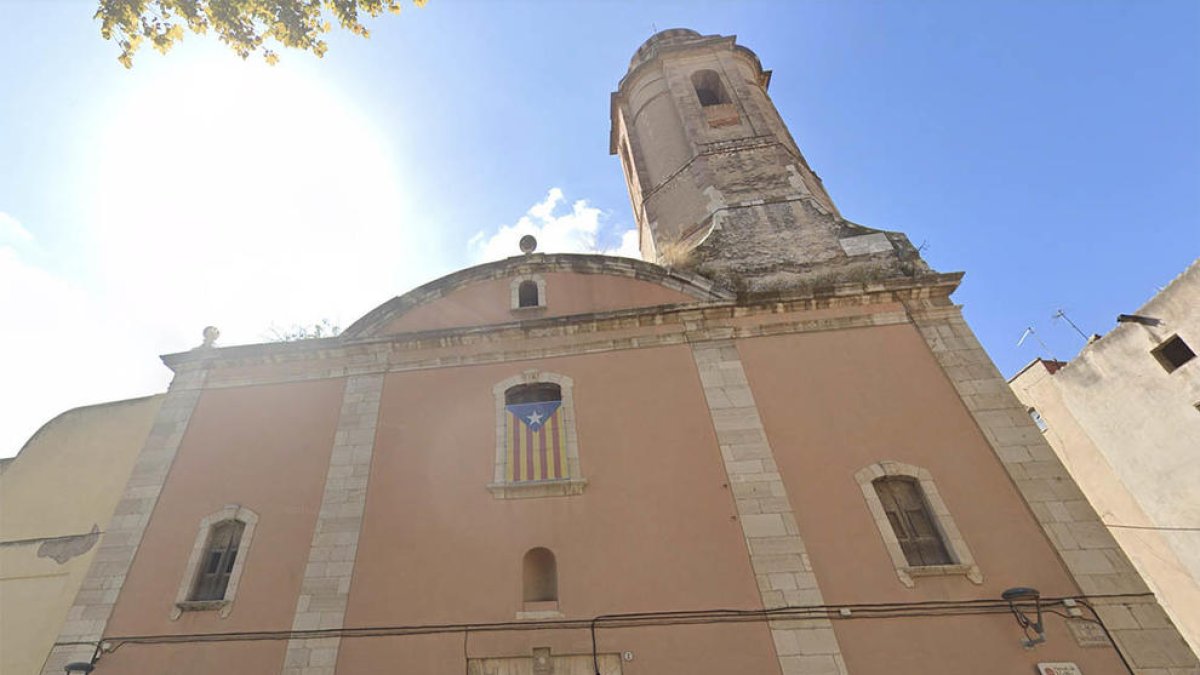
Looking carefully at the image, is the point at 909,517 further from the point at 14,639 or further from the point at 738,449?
the point at 14,639

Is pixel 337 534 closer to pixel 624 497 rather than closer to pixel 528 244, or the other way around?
pixel 624 497

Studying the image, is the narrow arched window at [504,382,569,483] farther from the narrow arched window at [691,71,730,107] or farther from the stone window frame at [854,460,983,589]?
the narrow arched window at [691,71,730,107]

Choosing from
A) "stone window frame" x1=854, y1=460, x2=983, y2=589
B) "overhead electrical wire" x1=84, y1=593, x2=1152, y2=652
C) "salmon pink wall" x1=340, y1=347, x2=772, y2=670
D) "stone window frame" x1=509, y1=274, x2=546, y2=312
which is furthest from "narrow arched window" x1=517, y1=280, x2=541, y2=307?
"stone window frame" x1=854, y1=460, x2=983, y2=589

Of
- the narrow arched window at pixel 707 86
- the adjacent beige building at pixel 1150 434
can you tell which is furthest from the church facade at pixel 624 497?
the adjacent beige building at pixel 1150 434

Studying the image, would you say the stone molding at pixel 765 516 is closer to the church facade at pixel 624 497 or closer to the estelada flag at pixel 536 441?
the church facade at pixel 624 497

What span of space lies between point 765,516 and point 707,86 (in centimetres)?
1340

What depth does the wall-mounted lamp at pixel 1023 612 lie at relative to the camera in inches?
287

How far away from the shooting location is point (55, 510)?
34.2 ft

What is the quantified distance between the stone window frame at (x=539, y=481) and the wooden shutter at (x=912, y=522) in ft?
14.9

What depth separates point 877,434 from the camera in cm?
932

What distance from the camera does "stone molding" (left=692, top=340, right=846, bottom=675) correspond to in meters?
7.48

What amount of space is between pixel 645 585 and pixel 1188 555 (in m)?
14.7

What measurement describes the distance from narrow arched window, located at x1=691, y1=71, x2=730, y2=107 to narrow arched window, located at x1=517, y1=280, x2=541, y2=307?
861 centimetres

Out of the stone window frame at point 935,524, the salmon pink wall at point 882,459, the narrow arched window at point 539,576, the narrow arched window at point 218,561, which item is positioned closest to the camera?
the salmon pink wall at point 882,459
